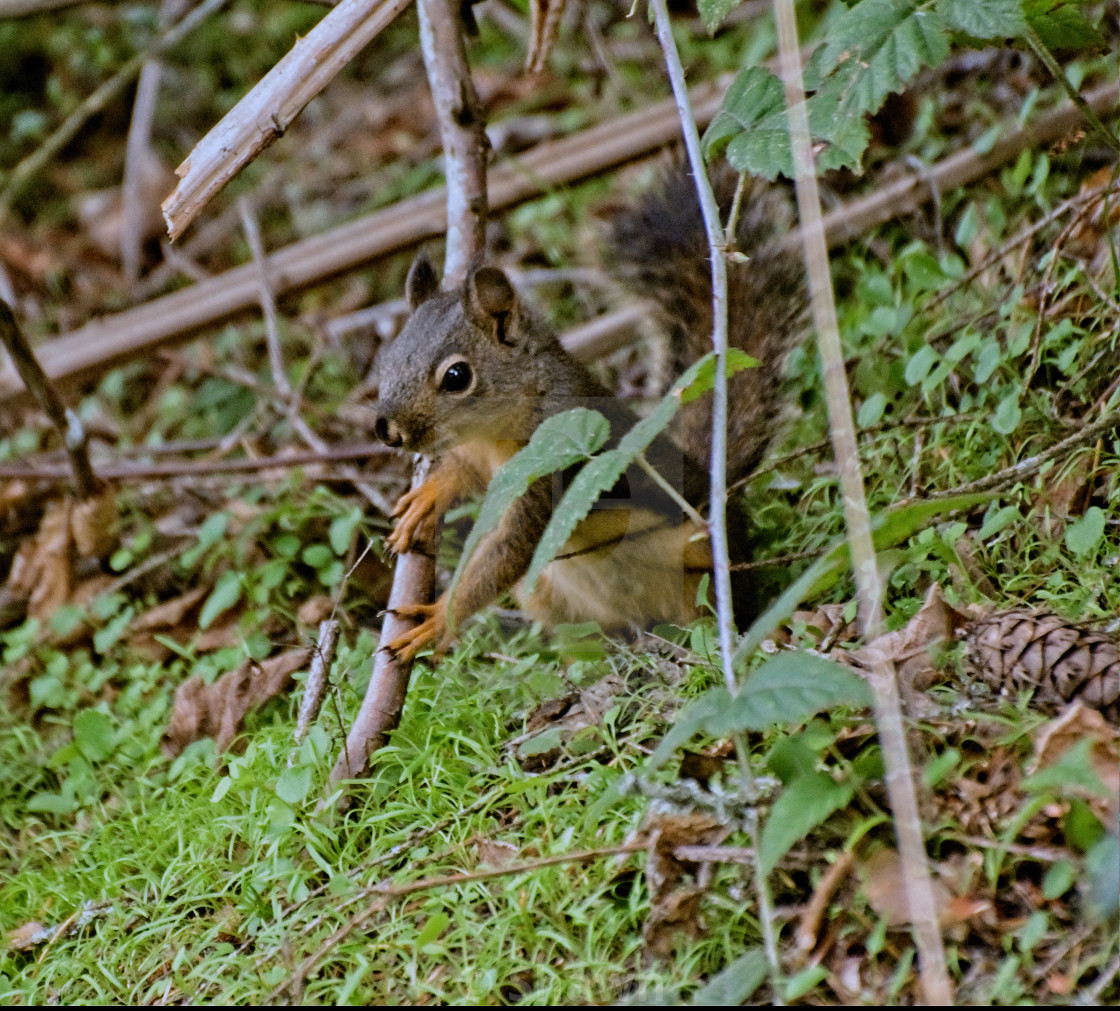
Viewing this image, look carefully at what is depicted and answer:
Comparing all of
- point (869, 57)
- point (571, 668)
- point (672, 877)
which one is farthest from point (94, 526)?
point (869, 57)

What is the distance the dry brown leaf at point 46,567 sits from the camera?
11.5 ft

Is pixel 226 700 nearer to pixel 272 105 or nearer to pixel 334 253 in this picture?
pixel 272 105

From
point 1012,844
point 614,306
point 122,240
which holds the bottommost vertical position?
point 1012,844

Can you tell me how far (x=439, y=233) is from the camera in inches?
148

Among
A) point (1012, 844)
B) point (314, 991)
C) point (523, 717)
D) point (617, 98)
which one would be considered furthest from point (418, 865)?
point (617, 98)

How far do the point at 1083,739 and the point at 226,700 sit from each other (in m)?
1.90

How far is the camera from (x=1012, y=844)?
1.57 meters

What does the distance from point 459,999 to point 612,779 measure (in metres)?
0.43

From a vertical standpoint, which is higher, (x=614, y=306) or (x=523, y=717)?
(x=614, y=306)

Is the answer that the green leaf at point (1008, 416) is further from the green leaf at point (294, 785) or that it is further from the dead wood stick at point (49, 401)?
the dead wood stick at point (49, 401)

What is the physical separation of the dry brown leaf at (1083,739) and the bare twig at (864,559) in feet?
0.61

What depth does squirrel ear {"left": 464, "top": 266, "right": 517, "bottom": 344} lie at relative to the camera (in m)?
2.68

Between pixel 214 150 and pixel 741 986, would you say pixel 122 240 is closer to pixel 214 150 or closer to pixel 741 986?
pixel 214 150

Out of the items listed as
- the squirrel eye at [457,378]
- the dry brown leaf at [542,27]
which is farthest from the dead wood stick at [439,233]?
the squirrel eye at [457,378]
